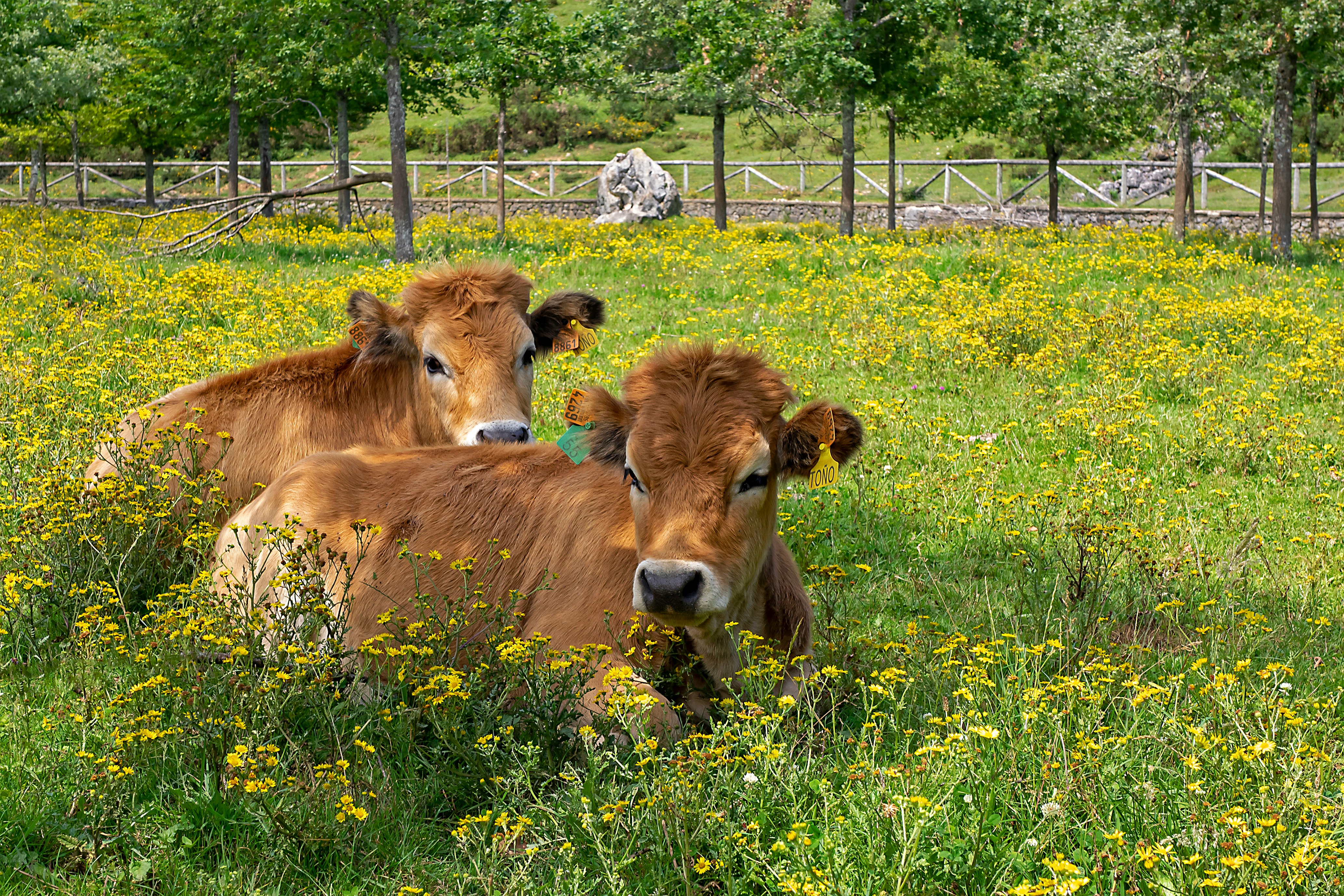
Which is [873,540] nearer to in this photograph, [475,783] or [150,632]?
[475,783]

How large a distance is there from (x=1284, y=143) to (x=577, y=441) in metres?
20.0

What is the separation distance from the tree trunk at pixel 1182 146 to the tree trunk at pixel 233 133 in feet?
76.8

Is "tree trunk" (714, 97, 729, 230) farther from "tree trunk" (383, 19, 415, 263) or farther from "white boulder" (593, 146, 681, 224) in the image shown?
"tree trunk" (383, 19, 415, 263)

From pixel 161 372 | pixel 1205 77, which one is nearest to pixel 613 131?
pixel 1205 77

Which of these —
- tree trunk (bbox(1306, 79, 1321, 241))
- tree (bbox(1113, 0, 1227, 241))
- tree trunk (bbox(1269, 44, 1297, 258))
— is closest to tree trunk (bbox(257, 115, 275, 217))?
tree (bbox(1113, 0, 1227, 241))

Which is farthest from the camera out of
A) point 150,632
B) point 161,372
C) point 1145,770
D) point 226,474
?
point 161,372

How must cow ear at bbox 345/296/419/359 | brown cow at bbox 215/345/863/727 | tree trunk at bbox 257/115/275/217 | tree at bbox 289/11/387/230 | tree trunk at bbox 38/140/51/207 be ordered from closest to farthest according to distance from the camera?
1. brown cow at bbox 215/345/863/727
2. cow ear at bbox 345/296/419/359
3. tree at bbox 289/11/387/230
4. tree trunk at bbox 257/115/275/217
5. tree trunk at bbox 38/140/51/207

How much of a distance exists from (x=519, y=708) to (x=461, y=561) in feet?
2.02

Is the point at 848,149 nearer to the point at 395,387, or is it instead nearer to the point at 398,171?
the point at 398,171

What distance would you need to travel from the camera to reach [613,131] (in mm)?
59875

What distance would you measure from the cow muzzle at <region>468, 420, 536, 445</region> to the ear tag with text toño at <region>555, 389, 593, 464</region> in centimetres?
178

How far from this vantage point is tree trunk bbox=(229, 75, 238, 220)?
1281 inches

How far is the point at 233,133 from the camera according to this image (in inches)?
1329

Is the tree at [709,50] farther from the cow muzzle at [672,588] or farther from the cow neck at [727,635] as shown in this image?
the cow muzzle at [672,588]
